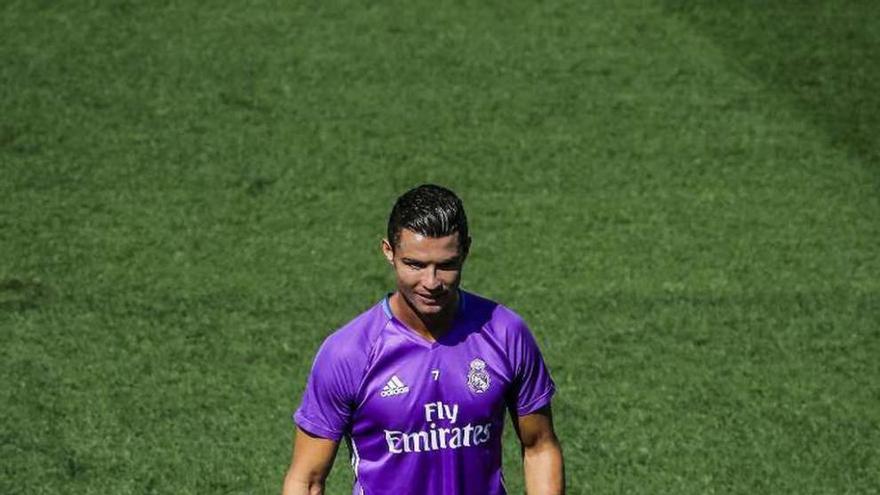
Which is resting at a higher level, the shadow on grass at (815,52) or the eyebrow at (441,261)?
the eyebrow at (441,261)

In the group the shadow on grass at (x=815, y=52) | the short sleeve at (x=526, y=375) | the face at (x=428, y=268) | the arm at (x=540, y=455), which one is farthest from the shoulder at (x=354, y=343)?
the shadow on grass at (x=815, y=52)

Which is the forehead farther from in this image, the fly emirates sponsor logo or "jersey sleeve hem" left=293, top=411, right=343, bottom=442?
"jersey sleeve hem" left=293, top=411, right=343, bottom=442

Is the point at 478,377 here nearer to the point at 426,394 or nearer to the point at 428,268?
the point at 426,394

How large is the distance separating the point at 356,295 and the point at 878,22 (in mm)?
5136

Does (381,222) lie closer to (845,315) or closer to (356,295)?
(356,295)

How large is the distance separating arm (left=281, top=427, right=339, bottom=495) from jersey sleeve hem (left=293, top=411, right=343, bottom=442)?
0.05 ft

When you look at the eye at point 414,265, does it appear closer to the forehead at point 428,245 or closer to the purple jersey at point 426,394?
the forehead at point 428,245

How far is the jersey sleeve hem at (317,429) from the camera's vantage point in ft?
14.5

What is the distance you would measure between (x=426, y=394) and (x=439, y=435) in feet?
0.46

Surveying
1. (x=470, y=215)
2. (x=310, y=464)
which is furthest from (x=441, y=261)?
(x=470, y=215)

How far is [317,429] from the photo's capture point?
443 centimetres

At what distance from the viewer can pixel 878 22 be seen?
11242 millimetres

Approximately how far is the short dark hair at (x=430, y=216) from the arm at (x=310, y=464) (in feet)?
2.13

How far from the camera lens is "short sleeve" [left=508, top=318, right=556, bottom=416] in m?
4.46
